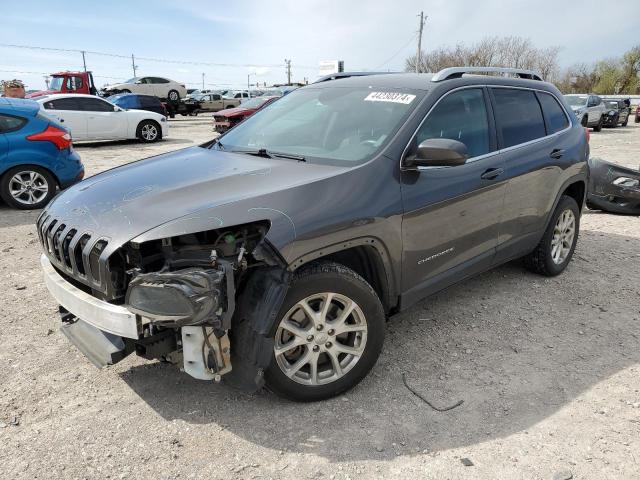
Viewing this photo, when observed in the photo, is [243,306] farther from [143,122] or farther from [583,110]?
[583,110]

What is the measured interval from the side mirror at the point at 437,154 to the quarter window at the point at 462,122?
0.63 ft

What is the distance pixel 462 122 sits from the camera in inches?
142

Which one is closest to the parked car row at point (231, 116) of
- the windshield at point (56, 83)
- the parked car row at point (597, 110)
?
the windshield at point (56, 83)

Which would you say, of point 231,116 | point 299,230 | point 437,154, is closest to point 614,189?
point 437,154

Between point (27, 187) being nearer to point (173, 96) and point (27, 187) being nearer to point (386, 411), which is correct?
point (386, 411)

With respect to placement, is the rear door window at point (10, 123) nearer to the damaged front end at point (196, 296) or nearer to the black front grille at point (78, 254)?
the black front grille at point (78, 254)

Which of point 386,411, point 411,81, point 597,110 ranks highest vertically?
point 411,81

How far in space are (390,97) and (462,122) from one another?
577 millimetres

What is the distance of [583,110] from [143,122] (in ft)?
57.2

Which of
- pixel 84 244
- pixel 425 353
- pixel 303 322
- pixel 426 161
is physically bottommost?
pixel 425 353

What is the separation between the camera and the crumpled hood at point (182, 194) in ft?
8.07

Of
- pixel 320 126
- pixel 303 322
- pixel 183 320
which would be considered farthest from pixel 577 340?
pixel 183 320

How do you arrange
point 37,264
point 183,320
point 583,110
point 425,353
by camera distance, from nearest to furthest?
point 183,320 → point 425,353 → point 37,264 → point 583,110

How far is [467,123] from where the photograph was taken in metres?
3.66
